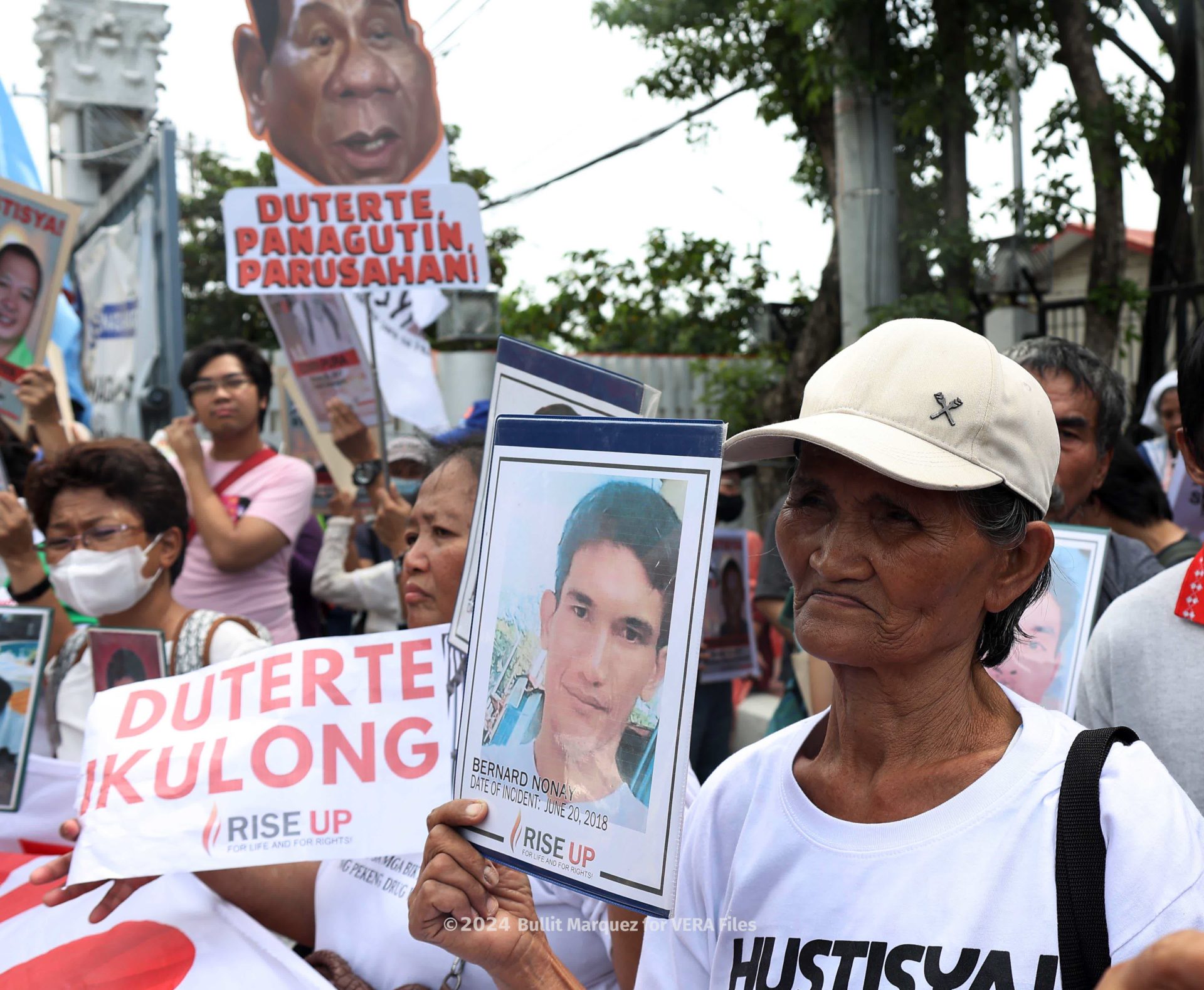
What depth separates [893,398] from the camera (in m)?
1.40

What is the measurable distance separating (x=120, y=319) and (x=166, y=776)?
5.39m

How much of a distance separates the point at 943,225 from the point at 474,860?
8097mm

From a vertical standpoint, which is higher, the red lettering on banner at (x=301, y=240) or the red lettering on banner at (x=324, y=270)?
Result: the red lettering on banner at (x=301, y=240)

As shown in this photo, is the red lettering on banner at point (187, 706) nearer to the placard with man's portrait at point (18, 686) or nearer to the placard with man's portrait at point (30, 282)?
the placard with man's portrait at point (18, 686)

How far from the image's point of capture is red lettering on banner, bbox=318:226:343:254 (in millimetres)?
4504

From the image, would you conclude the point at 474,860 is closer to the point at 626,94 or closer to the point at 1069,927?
the point at 1069,927

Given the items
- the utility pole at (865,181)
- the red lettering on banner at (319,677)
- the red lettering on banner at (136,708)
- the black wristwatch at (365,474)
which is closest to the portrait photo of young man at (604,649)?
the red lettering on banner at (319,677)

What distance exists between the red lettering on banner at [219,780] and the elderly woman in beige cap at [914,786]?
0.75 meters

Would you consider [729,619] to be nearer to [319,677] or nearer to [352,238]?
[352,238]

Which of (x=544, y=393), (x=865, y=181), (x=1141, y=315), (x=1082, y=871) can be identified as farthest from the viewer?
(x=1141, y=315)

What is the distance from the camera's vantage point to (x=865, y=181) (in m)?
7.96

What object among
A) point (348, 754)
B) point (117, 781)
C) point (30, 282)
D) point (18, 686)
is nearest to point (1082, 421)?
point (348, 754)

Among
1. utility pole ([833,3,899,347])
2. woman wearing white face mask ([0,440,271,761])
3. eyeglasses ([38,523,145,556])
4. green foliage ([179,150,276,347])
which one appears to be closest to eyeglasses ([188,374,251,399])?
woman wearing white face mask ([0,440,271,761])

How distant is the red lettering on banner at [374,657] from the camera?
2.26m
